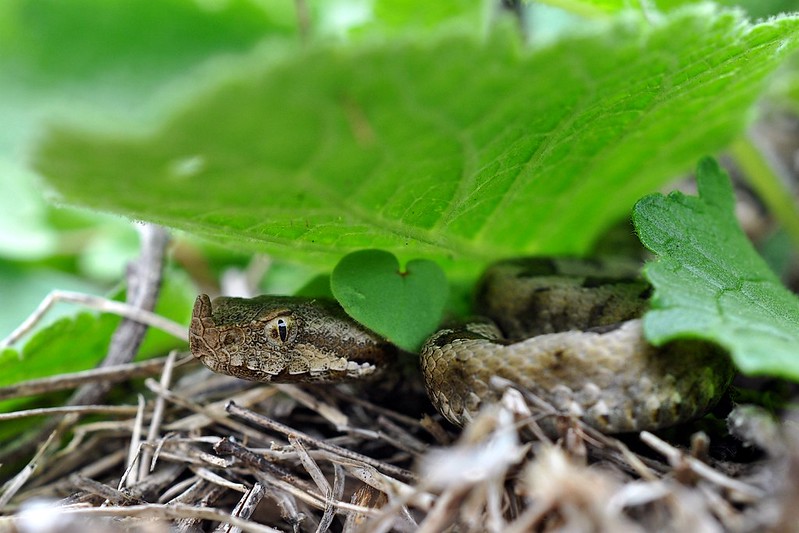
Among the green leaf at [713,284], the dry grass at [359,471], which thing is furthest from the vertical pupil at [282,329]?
the green leaf at [713,284]

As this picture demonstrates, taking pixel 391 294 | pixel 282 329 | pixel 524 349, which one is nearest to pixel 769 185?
pixel 524 349

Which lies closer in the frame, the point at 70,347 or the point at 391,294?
the point at 391,294

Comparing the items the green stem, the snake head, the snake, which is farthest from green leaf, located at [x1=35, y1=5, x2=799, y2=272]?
the green stem

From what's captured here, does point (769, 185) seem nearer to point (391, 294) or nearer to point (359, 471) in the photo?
point (391, 294)

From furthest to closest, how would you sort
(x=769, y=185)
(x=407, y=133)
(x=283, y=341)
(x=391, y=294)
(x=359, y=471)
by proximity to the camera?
(x=769, y=185) < (x=283, y=341) < (x=391, y=294) < (x=359, y=471) < (x=407, y=133)

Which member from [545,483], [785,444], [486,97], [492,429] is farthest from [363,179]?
[785,444]

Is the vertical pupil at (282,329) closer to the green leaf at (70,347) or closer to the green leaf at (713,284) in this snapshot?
the green leaf at (70,347)

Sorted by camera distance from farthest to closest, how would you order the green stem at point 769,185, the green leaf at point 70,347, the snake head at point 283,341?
the green stem at point 769,185 < the green leaf at point 70,347 < the snake head at point 283,341

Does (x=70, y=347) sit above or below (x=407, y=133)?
below
